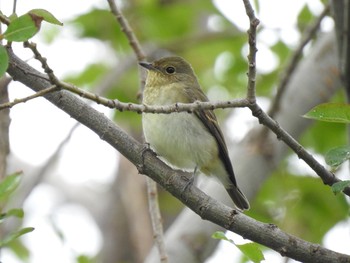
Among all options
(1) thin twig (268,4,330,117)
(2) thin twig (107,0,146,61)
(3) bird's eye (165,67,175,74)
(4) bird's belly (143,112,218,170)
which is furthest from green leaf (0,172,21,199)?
(3) bird's eye (165,67,175,74)

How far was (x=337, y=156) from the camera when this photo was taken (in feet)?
9.52

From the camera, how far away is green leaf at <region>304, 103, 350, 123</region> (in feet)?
9.25

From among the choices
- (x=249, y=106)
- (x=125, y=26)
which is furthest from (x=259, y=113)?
(x=125, y=26)

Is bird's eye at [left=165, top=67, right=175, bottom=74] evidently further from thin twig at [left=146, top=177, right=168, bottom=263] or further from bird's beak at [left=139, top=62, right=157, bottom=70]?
thin twig at [left=146, top=177, right=168, bottom=263]

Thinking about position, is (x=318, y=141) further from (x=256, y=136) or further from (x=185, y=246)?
(x=185, y=246)

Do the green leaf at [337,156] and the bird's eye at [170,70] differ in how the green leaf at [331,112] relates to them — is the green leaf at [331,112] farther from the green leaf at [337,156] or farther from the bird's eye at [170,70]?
the bird's eye at [170,70]

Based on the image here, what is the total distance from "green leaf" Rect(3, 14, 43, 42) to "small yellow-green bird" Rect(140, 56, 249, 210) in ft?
6.42

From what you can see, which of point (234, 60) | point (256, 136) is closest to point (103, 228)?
point (234, 60)

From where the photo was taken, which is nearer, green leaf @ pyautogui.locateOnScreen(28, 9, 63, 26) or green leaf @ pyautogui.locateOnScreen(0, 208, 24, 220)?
green leaf @ pyautogui.locateOnScreen(28, 9, 63, 26)

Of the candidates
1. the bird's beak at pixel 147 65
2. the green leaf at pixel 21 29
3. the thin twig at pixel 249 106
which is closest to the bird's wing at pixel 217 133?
the bird's beak at pixel 147 65

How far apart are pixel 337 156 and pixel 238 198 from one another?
1.99 meters

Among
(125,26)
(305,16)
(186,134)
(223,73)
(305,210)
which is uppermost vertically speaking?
(305,16)

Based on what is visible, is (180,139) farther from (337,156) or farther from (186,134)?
(337,156)

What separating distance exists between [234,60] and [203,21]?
93.6 inches
